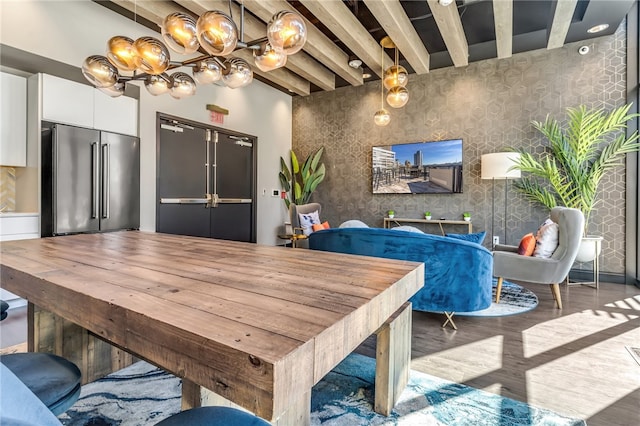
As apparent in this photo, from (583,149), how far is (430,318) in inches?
123

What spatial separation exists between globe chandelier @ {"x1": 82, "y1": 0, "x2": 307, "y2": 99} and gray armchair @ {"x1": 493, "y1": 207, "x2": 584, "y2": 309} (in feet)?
9.09

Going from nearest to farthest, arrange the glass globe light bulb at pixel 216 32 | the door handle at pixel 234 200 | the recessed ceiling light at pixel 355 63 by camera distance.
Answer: the glass globe light bulb at pixel 216 32, the recessed ceiling light at pixel 355 63, the door handle at pixel 234 200

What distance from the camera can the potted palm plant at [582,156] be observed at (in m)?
3.95

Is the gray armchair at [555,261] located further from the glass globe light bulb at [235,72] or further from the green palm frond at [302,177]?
the green palm frond at [302,177]

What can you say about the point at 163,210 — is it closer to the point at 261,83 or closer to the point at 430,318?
the point at 261,83

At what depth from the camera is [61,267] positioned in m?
1.21

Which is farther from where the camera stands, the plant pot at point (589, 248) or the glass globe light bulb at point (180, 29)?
the plant pot at point (589, 248)

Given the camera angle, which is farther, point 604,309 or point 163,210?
point 163,210

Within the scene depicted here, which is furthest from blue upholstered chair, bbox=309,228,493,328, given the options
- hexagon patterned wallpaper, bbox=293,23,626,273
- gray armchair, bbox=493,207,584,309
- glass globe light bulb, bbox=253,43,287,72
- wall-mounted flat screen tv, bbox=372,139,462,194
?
wall-mounted flat screen tv, bbox=372,139,462,194

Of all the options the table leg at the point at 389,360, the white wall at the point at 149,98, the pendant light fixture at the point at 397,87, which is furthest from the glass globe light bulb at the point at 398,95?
the white wall at the point at 149,98

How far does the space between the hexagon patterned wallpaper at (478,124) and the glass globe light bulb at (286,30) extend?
3.95 meters

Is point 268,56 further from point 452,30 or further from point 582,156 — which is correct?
point 582,156

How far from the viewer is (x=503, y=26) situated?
3.88m

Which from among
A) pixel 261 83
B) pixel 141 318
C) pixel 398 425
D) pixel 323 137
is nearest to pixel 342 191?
pixel 323 137
